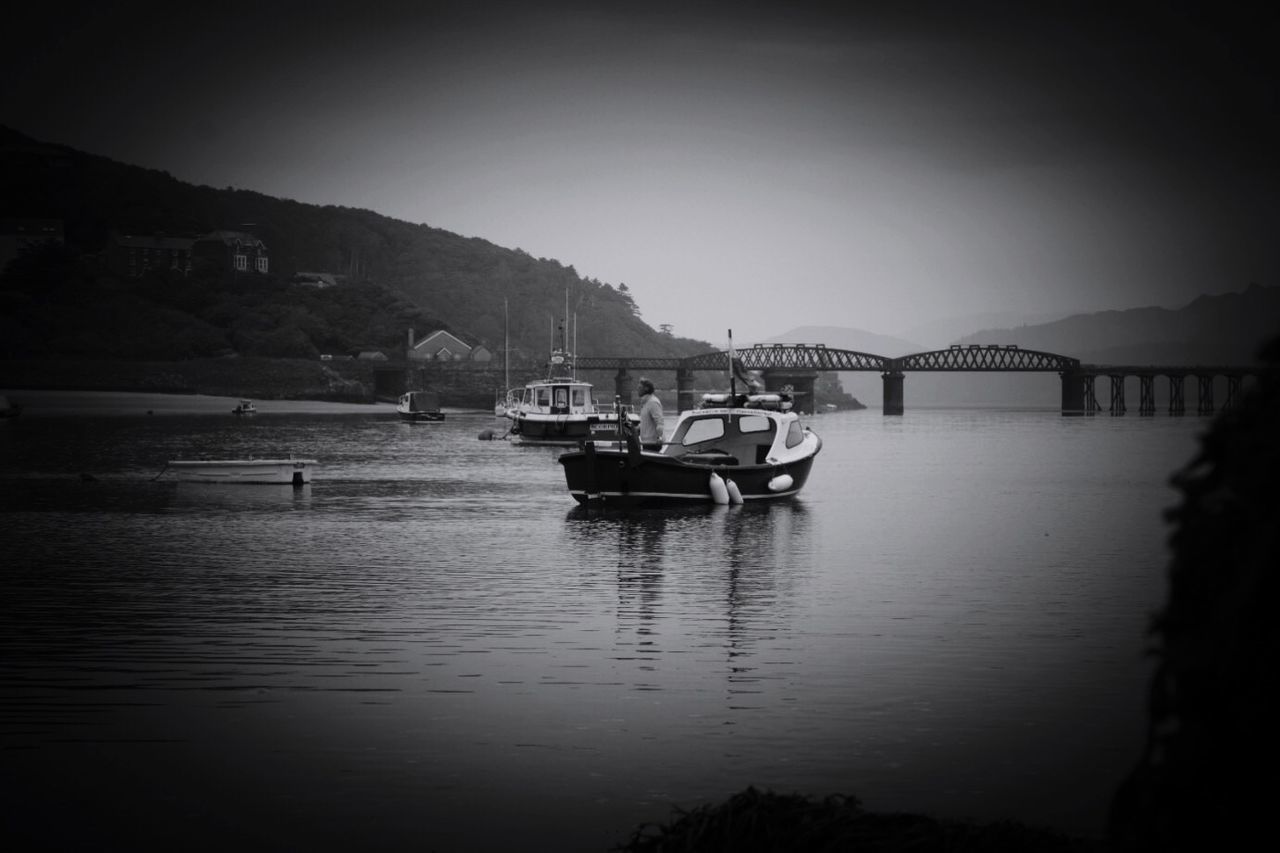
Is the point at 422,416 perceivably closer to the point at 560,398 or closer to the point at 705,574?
the point at 560,398

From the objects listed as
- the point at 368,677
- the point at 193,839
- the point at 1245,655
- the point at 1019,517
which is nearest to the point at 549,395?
the point at 1019,517

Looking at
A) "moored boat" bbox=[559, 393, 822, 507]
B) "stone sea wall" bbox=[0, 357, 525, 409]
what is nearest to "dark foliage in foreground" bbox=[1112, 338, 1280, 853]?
"moored boat" bbox=[559, 393, 822, 507]

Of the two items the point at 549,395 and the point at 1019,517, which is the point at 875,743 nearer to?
the point at 1019,517

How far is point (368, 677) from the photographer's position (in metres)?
13.7

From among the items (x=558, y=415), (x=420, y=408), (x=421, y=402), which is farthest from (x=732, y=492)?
(x=421, y=402)

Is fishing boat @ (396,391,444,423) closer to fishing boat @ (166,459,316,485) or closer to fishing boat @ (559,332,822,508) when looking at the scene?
fishing boat @ (166,459,316,485)

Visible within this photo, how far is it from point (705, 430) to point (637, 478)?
4.56 metres

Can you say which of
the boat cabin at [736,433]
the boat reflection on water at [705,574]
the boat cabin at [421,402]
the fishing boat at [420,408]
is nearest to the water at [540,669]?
the boat reflection on water at [705,574]

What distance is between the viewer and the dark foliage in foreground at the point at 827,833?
5.71 metres

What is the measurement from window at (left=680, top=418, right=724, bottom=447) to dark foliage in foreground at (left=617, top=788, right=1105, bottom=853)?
3222 cm

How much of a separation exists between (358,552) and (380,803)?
16.9m

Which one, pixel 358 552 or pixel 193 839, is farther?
pixel 358 552

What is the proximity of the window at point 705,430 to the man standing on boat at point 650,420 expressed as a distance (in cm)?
231

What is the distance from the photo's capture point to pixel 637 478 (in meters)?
34.6
